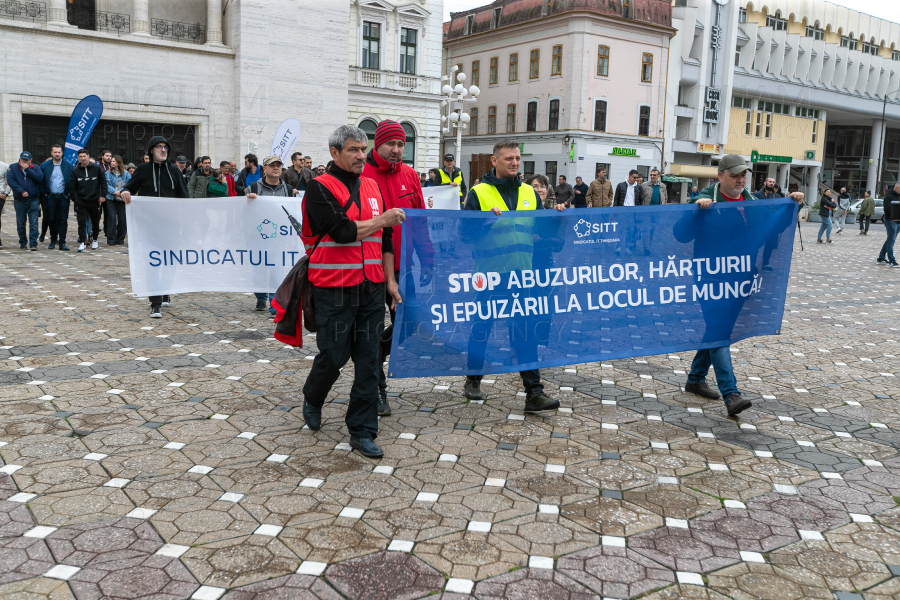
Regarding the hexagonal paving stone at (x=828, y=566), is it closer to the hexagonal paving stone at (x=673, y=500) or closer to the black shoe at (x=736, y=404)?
the hexagonal paving stone at (x=673, y=500)

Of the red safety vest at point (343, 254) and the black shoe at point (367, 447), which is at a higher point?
the red safety vest at point (343, 254)

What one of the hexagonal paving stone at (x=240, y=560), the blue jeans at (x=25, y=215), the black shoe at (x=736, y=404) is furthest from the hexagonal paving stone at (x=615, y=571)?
the blue jeans at (x=25, y=215)

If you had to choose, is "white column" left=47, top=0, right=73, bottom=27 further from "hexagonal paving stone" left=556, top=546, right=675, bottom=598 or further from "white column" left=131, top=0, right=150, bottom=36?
"hexagonal paving stone" left=556, top=546, right=675, bottom=598

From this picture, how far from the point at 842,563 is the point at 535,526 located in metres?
1.39

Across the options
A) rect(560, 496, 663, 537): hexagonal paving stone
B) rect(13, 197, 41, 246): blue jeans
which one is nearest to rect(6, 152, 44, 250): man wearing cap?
rect(13, 197, 41, 246): blue jeans

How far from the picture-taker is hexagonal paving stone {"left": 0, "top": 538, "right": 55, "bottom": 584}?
3.21 m

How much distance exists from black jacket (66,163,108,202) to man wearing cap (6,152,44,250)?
619mm

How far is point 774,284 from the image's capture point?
6262 millimetres

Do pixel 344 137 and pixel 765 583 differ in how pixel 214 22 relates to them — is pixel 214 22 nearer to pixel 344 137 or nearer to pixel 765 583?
pixel 344 137

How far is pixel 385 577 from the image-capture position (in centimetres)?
327

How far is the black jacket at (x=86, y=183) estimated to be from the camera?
15.6 m

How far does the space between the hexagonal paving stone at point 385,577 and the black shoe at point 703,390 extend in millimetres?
3657

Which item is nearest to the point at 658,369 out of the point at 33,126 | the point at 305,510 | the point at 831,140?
the point at 305,510

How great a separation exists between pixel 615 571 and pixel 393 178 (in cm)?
311
